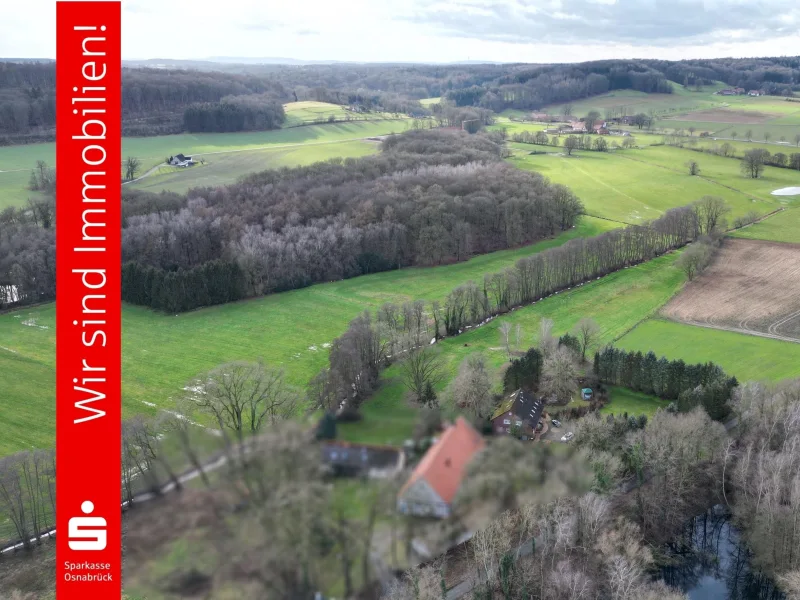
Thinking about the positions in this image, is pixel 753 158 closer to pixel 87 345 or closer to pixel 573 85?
pixel 573 85

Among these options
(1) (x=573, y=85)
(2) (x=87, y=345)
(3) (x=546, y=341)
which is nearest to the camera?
(2) (x=87, y=345)

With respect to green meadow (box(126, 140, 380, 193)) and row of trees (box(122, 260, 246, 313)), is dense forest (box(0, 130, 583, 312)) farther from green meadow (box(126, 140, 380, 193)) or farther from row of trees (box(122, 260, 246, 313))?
green meadow (box(126, 140, 380, 193))

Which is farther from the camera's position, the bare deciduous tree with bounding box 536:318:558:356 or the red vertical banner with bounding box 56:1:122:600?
the bare deciduous tree with bounding box 536:318:558:356

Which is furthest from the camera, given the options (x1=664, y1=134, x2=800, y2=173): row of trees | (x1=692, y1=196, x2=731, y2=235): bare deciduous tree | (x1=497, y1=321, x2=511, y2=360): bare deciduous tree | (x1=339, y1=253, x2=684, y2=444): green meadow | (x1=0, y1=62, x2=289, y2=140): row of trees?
(x1=0, y1=62, x2=289, y2=140): row of trees

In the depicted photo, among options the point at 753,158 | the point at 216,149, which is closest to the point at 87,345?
the point at 753,158

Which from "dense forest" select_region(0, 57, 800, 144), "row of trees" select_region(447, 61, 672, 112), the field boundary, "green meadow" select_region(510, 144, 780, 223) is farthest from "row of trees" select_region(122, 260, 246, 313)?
"row of trees" select_region(447, 61, 672, 112)
